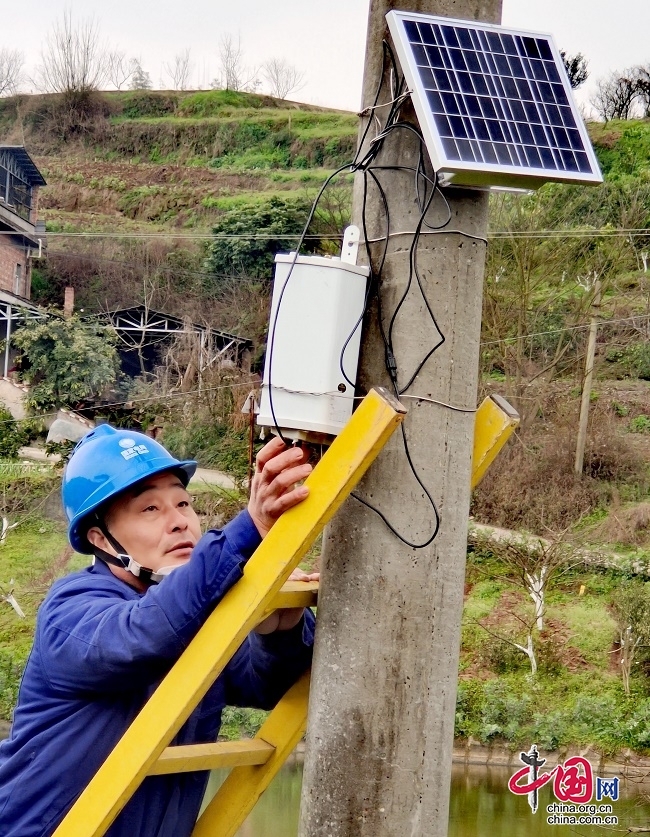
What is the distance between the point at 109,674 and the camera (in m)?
1.99

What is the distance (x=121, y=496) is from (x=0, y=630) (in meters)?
13.5

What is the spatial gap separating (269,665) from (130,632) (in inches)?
18.3

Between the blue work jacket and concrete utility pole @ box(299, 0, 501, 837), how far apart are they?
0.25m

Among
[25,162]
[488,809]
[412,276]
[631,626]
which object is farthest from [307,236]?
[412,276]

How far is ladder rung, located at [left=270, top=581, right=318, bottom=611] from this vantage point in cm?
204

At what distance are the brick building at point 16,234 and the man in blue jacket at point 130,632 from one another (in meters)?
23.9

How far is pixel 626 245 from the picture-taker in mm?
22875

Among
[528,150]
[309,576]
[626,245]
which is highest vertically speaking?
[626,245]

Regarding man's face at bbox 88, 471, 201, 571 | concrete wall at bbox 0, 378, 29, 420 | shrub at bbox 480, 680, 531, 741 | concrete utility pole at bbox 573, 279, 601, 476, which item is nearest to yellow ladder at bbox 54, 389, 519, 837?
man's face at bbox 88, 471, 201, 571

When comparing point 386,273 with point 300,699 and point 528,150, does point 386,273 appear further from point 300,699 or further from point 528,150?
point 300,699

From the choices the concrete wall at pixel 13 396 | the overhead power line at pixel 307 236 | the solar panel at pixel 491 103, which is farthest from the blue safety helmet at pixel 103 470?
the concrete wall at pixel 13 396

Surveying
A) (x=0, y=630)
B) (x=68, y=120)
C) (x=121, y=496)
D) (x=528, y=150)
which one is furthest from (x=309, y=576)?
(x=68, y=120)

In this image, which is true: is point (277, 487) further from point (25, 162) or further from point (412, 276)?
point (25, 162)

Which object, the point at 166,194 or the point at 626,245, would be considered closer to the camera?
the point at 626,245
